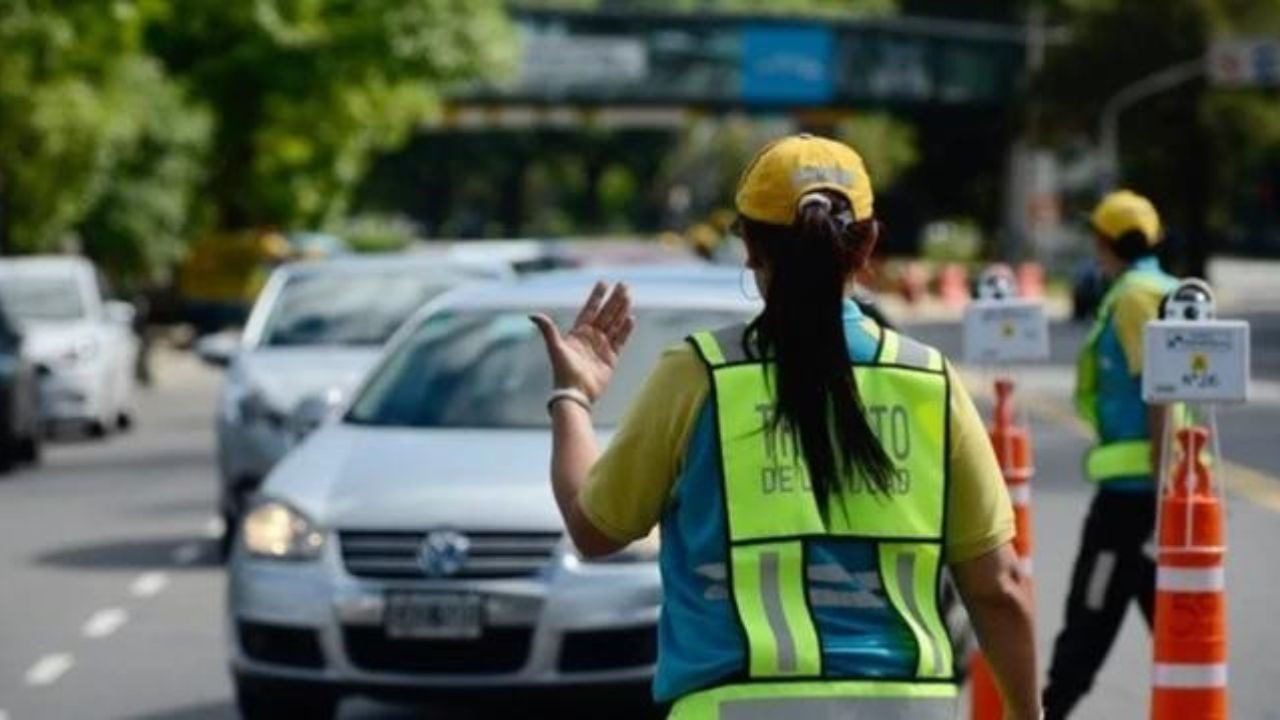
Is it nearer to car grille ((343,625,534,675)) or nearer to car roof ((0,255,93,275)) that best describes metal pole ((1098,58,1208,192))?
car roof ((0,255,93,275))

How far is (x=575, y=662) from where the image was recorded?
1191cm

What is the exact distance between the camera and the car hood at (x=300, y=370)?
1986 centimetres

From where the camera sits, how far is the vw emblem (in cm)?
1202

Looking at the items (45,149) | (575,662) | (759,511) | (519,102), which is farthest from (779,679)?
(519,102)

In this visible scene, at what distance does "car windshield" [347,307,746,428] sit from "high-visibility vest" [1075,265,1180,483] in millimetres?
1767

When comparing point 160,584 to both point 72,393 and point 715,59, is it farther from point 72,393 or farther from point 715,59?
point 715,59

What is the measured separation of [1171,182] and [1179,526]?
270 ft

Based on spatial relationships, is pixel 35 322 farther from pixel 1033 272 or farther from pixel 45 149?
pixel 1033 272

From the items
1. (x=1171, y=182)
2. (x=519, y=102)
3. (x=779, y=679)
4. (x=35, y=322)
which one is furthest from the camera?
(x=519, y=102)

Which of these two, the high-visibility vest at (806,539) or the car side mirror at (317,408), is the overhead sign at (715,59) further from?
the high-visibility vest at (806,539)

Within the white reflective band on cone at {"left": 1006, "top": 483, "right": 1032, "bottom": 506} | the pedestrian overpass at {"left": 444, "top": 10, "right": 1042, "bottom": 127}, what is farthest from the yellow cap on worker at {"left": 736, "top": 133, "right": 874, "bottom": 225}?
the pedestrian overpass at {"left": 444, "top": 10, "right": 1042, "bottom": 127}

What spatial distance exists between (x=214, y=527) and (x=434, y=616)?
10.9m

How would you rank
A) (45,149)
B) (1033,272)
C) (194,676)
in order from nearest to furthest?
(194,676)
(45,149)
(1033,272)

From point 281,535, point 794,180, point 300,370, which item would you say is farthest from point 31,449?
point 794,180
